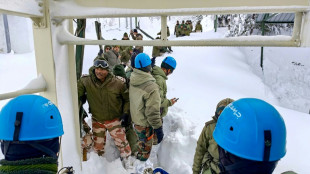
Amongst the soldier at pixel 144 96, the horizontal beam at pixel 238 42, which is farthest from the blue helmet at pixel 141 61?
the horizontal beam at pixel 238 42

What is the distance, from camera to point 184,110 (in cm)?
582

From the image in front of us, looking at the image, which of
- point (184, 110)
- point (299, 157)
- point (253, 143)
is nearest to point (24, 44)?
point (184, 110)

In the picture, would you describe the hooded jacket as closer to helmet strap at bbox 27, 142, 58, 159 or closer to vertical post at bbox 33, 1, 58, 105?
vertical post at bbox 33, 1, 58, 105

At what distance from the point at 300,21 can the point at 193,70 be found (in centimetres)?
796

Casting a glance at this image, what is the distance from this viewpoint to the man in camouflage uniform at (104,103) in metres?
3.14

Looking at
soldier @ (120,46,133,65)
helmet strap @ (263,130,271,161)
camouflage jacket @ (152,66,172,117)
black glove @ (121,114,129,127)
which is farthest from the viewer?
soldier @ (120,46,133,65)

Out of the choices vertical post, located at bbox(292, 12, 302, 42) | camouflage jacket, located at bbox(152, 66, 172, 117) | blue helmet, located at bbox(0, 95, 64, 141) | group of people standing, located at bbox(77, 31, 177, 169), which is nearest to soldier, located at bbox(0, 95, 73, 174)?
blue helmet, located at bbox(0, 95, 64, 141)

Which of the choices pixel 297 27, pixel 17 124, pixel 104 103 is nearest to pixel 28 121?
pixel 17 124

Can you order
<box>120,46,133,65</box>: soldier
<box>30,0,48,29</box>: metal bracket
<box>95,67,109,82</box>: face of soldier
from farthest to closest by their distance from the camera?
1. <box>120,46,133,65</box>: soldier
2. <box>95,67,109,82</box>: face of soldier
3. <box>30,0,48,29</box>: metal bracket

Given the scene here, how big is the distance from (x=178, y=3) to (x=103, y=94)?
1.68m

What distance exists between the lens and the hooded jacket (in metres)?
3.14

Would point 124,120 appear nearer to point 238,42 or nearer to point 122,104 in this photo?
point 122,104

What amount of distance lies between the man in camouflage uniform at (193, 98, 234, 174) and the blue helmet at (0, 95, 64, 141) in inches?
53.6

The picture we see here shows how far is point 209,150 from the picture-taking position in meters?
2.30
